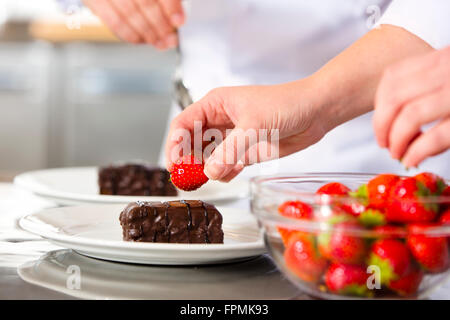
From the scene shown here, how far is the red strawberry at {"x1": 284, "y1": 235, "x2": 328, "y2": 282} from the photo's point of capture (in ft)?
2.11

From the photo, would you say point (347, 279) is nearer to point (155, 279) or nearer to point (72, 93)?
point (155, 279)

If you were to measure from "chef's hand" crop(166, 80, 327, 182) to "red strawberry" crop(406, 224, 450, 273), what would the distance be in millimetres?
317

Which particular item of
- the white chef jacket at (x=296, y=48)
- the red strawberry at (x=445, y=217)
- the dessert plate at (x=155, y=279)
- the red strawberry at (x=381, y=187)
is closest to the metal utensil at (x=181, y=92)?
the white chef jacket at (x=296, y=48)

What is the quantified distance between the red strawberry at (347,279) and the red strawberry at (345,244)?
1 cm

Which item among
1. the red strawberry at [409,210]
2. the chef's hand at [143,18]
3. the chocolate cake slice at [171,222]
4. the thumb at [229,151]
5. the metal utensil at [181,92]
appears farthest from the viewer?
the metal utensil at [181,92]

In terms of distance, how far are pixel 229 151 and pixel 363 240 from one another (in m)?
0.30

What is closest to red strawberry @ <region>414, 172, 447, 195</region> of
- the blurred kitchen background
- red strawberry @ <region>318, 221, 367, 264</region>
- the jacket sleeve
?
red strawberry @ <region>318, 221, 367, 264</region>

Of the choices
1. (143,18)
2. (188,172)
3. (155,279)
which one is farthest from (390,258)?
(143,18)

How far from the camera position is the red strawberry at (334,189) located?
29.5 inches

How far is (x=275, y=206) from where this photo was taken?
68 cm

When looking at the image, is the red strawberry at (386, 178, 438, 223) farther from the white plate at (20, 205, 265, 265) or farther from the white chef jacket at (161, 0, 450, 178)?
the white chef jacket at (161, 0, 450, 178)

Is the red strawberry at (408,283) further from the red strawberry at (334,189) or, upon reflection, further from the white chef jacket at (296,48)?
the white chef jacket at (296,48)
